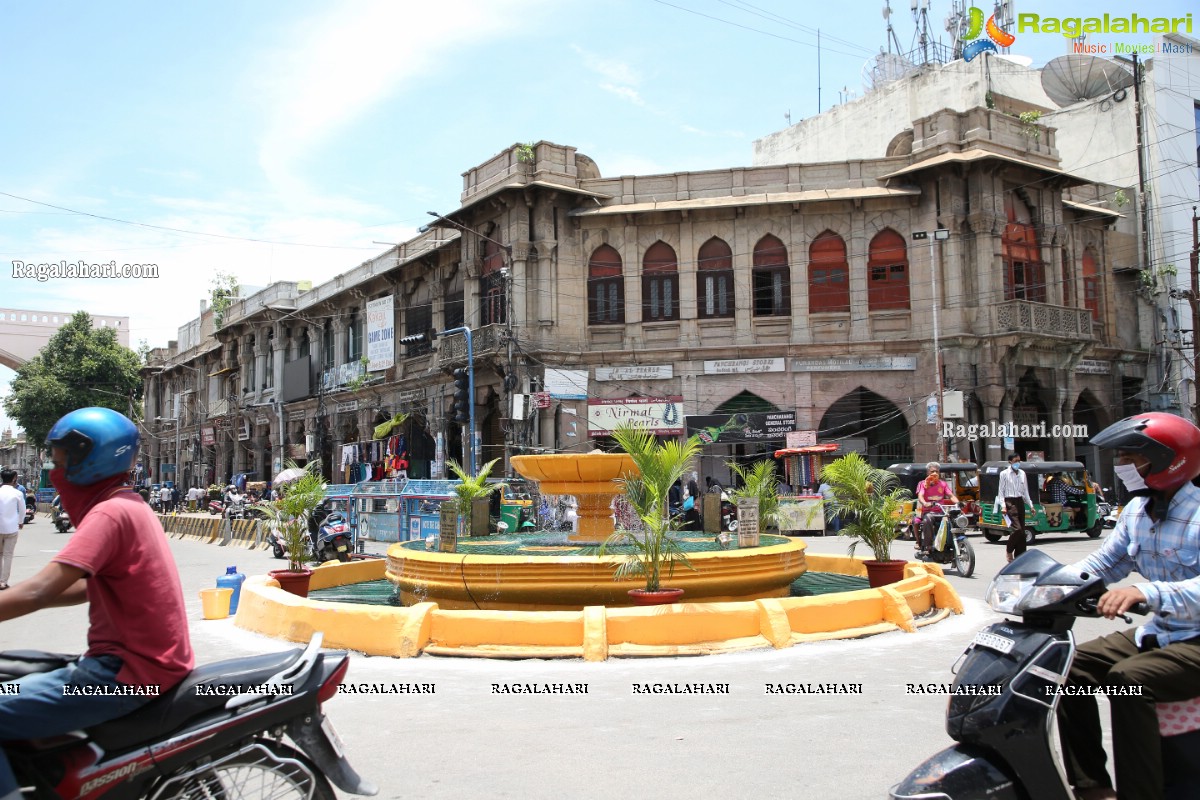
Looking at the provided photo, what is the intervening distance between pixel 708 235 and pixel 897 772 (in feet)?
78.3

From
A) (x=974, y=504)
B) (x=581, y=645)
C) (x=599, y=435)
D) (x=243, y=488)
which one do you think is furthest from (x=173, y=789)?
(x=243, y=488)

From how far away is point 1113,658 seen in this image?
316 cm

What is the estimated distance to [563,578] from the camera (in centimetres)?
860

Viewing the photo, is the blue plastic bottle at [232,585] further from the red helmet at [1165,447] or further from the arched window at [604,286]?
the arched window at [604,286]

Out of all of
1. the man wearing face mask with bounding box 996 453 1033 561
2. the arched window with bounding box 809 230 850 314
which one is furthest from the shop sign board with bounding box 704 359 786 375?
the man wearing face mask with bounding box 996 453 1033 561

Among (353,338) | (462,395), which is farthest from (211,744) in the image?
(353,338)

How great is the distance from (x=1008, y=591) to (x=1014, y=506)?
12755 mm

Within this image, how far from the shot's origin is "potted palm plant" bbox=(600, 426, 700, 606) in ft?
26.5

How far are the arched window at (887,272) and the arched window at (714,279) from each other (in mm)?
4017

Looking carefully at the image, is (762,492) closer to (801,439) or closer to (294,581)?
(294,581)

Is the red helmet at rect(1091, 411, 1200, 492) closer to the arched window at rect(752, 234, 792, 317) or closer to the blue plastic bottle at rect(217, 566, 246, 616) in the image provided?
the blue plastic bottle at rect(217, 566, 246, 616)

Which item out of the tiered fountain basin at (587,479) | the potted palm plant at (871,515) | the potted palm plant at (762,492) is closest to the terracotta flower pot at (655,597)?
the potted palm plant at (762,492)

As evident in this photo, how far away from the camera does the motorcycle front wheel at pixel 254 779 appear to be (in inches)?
121

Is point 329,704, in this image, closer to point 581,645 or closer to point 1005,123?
point 581,645
